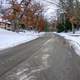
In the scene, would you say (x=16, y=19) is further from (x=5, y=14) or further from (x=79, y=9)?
(x=79, y=9)

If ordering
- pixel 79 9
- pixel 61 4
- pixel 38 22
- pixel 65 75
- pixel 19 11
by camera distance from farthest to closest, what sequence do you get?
pixel 38 22, pixel 19 11, pixel 61 4, pixel 79 9, pixel 65 75

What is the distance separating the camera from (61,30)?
365 ft

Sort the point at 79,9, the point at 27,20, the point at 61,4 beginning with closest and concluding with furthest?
1. the point at 79,9
2. the point at 61,4
3. the point at 27,20

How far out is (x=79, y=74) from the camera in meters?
9.14

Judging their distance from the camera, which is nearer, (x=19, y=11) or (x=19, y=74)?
(x=19, y=74)

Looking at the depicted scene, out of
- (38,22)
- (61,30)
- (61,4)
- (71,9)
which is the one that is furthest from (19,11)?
(61,30)

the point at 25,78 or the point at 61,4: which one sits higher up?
the point at 61,4

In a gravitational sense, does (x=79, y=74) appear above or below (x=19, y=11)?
below

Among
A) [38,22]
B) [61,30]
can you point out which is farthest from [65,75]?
[61,30]

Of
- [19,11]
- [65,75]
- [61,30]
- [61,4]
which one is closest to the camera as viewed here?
[65,75]

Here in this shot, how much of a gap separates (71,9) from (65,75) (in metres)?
39.5

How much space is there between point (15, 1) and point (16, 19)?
181 inches

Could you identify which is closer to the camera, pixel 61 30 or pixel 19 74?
pixel 19 74

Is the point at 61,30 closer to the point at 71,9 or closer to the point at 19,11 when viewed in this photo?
the point at 19,11
